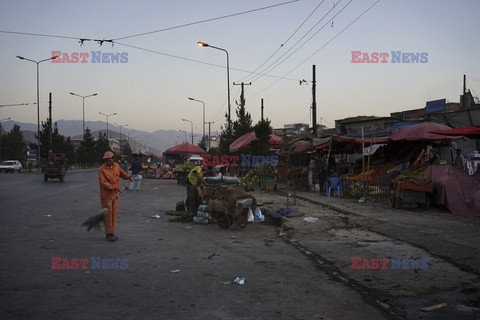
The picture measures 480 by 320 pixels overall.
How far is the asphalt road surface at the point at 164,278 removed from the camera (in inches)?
161

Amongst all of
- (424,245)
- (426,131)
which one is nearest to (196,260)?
(424,245)

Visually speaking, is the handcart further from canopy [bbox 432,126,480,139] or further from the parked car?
the parked car

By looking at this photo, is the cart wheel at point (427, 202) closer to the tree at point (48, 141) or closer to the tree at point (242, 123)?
the tree at point (242, 123)

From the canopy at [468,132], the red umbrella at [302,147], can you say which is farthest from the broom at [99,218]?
the red umbrella at [302,147]

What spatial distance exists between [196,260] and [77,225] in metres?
4.44

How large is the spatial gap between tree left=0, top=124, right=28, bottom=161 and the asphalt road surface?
2169 inches

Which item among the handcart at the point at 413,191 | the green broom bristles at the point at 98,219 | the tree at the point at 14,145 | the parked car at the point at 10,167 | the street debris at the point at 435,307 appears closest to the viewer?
the street debris at the point at 435,307

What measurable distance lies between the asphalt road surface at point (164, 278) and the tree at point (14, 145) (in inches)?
2169

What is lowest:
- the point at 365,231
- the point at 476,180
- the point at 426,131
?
the point at 365,231

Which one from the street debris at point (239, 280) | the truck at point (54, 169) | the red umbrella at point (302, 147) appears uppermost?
the red umbrella at point (302, 147)

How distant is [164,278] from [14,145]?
204ft

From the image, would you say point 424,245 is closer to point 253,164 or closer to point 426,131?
point 426,131

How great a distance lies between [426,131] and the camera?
566 inches

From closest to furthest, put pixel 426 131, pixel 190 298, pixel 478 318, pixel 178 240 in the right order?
pixel 478 318
pixel 190 298
pixel 178 240
pixel 426 131
